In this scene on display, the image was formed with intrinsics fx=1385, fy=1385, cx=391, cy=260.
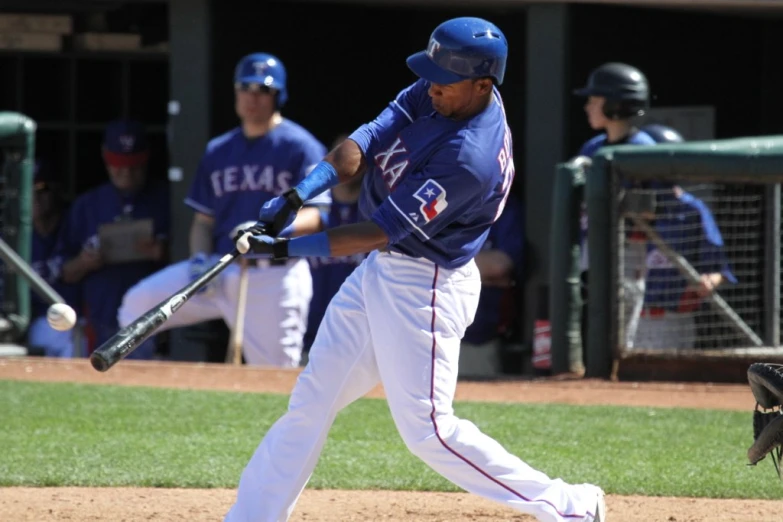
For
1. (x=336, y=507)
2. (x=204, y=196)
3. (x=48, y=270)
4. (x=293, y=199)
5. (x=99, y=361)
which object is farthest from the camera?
(x=48, y=270)

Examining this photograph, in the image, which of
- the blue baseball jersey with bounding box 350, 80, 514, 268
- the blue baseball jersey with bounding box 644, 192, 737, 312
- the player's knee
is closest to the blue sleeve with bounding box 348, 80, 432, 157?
the blue baseball jersey with bounding box 350, 80, 514, 268

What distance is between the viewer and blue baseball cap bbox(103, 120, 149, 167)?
8.23m

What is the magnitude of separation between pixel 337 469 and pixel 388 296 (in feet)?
4.91

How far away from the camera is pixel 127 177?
8.46 meters

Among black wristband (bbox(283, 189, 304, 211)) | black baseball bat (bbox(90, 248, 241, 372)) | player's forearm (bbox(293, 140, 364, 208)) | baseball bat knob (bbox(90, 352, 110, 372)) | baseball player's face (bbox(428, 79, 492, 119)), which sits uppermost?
baseball player's face (bbox(428, 79, 492, 119))

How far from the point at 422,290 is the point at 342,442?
6.46 ft

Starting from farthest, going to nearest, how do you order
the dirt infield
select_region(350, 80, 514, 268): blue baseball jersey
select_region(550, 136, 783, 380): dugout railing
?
1. select_region(550, 136, 783, 380): dugout railing
2. the dirt infield
3. select_region(350, 80, 514, 268): blue baseball jersey

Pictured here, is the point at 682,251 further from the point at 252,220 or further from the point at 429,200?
the point at 429,200

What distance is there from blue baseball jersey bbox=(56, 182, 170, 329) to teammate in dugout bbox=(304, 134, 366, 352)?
3.69 ft

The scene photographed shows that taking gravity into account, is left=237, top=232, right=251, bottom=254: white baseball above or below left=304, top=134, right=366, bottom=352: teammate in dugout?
above

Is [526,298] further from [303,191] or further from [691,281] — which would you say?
[303,191]

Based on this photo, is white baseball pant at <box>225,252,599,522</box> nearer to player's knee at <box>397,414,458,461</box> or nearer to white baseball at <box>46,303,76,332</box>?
player's knee at <box>397,414,458,461</box>

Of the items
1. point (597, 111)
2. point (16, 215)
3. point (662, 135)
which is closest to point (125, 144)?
point (16, 215)

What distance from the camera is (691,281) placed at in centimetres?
722
